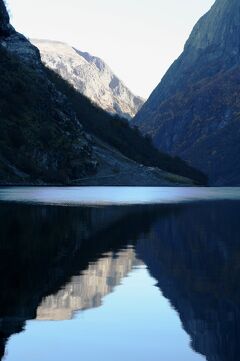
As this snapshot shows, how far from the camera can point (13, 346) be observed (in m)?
16.2

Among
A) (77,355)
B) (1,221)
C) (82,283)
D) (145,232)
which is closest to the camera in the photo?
(77,355)

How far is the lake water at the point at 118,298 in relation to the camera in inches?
646

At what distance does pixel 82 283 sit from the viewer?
82.6 ft

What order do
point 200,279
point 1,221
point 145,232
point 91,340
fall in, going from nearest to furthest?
point 91,340, point 200,279, point 145,232, point 1,221

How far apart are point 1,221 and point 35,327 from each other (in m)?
35.5

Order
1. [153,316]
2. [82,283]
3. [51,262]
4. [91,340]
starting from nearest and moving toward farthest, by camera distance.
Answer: [91,340] → [153,316] → [82,283] → [51,262]

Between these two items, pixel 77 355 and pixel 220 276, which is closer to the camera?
pixel 77 355

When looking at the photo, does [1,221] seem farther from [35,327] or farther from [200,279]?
[35,327]

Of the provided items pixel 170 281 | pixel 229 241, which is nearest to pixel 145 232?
pixel 229 241

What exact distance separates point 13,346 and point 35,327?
1.95m

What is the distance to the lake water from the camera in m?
16.4

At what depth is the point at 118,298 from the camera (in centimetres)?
2278

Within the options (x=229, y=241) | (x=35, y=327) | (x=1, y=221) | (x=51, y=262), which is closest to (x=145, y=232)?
(x=229, y=241)

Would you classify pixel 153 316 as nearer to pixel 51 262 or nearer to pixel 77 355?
pixel 77 355
